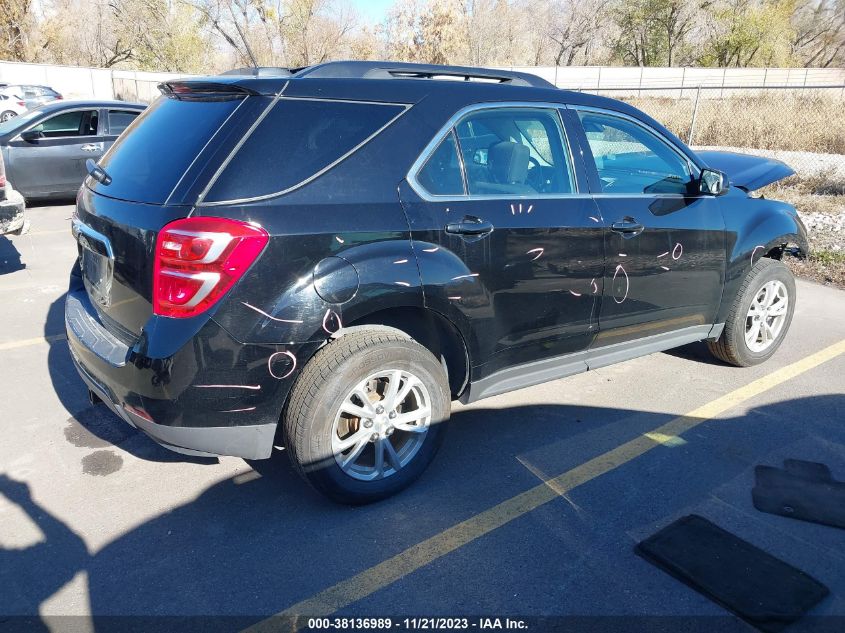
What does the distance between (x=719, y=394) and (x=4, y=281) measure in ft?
21.1

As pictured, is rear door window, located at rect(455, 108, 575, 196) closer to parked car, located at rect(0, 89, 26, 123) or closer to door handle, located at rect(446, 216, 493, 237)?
door handle, located at rect(446, 216, 493, 237)

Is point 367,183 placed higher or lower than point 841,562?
higher

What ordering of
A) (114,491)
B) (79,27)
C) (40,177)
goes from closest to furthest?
(114,491) < (40,177) < (79,27)

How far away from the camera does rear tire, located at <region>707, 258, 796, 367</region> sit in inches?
188

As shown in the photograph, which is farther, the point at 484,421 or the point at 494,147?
the point at 484,421

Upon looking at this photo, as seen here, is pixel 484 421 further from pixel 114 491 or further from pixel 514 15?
pixel 514 15

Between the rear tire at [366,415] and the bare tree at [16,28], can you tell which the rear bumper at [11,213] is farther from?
the bare tree at [16,28]

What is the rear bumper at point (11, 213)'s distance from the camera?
260 inches

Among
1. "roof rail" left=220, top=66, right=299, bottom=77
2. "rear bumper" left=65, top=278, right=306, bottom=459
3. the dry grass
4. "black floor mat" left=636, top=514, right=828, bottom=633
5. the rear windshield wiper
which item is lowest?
"black floor mat" left=636, top=514, right=828, bottom=633

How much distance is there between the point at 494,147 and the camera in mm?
3586

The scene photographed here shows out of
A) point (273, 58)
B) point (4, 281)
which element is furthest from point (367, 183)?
point (273, 58)

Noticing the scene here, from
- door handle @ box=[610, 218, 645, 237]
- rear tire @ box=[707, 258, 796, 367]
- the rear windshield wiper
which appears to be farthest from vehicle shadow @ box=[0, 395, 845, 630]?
the rear windshield wiper

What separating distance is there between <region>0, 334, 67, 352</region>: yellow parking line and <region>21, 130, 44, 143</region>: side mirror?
5831mm

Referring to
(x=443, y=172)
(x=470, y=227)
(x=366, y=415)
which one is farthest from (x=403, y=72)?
(x=366, y=415)
